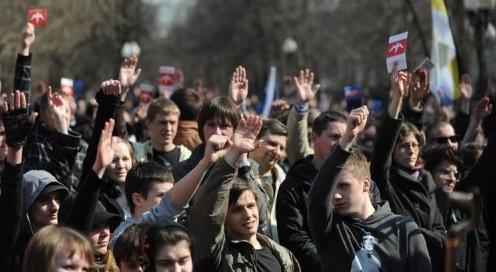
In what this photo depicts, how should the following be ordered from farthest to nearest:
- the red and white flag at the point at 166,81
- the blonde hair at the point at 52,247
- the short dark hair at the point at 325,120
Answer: the red and white flag at the point at 166,81, the short dark hair at the point at 325,120, the blonde hair at the point at 52,247

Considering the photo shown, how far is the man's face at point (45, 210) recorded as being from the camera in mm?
6523

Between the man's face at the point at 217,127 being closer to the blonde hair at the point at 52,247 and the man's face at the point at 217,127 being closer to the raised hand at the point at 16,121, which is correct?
the raised hand at the point at 16,121

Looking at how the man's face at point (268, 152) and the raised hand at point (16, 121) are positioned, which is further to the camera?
the man's face at point (268, 152)

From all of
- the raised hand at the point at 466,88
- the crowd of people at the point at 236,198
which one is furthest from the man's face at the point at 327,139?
the raised hand at the point at 466,88

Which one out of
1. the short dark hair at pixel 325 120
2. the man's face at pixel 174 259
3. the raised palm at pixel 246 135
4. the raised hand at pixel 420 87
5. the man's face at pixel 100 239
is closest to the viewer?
the man's face at pixel 174 259

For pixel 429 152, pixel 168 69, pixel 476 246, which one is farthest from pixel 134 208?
pixel 168 69

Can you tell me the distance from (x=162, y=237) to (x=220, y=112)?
2.44m

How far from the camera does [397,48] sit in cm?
752

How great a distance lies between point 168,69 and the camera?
44.7 feet

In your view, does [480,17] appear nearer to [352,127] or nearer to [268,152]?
[268,152]

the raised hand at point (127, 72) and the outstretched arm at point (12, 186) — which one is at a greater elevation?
the raised hand at point (127, 72)

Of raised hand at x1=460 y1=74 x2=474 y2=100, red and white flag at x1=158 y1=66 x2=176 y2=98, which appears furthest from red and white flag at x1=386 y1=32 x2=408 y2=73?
red and white flag at x1=158 y1=66 x2=176 y2=98

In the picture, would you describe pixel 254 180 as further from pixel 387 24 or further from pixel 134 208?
pixel 387 24

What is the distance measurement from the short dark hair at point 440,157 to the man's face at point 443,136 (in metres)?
0.71
